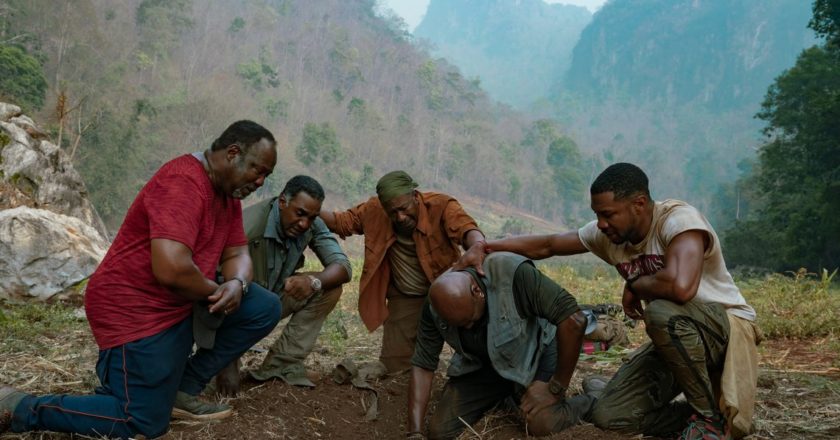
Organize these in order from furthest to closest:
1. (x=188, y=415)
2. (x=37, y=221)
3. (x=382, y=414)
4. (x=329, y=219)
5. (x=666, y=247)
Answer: (x=37, y=221) < (x=329, y=219) < (x=382, y=414) < (x=188, y=415) < (x=666, y=247)

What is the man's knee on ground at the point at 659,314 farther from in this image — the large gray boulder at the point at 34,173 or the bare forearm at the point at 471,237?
the large gray boulder at the point at 34,173

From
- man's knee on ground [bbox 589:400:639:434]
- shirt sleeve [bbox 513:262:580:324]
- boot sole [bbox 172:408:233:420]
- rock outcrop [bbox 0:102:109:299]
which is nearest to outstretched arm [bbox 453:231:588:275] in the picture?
shirt sleeve [bbox 513:262:580:324]

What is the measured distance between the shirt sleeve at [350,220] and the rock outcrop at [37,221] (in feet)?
11.3

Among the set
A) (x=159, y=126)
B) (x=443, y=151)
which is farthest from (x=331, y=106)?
(x=159, y=126)

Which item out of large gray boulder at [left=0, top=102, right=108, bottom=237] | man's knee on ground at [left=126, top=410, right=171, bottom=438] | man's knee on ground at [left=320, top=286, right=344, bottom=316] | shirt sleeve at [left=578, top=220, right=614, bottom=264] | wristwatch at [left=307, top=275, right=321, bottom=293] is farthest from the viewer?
large gray boulder at [left=0, top=102, right=108, bottom=237]

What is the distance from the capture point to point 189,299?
2.80 metres

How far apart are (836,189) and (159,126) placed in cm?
3008

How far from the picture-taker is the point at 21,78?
2070 cm

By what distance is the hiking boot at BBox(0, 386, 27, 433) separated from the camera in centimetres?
272

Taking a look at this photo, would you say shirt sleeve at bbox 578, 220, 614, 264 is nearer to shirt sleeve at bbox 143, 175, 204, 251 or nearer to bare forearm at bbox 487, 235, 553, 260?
bare forearm at bbox 487, 235, 553, 260

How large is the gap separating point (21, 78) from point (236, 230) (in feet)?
70.7

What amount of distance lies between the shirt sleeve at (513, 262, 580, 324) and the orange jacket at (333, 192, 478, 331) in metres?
0.98

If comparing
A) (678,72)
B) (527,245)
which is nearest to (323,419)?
(527,245)

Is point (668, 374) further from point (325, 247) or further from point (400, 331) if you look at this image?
point (325, 247)
